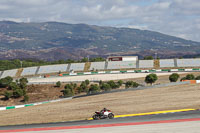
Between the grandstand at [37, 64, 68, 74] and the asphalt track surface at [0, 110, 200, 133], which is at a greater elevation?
the grandstand at [37, 64, 68, 74]

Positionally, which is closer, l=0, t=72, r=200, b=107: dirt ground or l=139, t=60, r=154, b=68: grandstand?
l=0, t=72, r=200, b=107: dirt ground

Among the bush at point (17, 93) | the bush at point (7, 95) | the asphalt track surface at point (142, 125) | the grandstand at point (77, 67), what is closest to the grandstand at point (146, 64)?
the grandstand at point (77, 67)

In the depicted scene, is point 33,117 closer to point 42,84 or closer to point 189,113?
point 189,113

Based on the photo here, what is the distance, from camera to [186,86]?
53.4 m

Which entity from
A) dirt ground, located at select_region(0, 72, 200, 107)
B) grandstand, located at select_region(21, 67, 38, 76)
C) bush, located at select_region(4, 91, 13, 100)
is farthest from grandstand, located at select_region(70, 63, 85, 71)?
bush, located at select_region(4, 91, 13, 100)

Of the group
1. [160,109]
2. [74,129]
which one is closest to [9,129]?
[74,129]

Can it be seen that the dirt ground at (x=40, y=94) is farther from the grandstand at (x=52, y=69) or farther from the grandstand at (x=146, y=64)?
the grandstand at (x=146, y=64)

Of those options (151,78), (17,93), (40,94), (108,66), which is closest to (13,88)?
(40,94)

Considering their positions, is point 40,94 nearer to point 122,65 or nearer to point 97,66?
point 97,66

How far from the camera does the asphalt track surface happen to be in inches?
958

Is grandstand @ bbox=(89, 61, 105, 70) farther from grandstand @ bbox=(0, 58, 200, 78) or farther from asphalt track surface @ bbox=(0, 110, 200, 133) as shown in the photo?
asphalt track surface @ bbox=(0, 110, 200, 133)

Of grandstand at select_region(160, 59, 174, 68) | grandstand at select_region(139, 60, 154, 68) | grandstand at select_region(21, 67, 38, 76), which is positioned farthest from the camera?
grandstand at select_region(21, 67, 38, 76)

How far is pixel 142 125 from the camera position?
26.2 m

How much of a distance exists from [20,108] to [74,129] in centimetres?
2598
